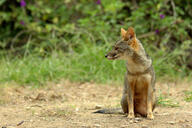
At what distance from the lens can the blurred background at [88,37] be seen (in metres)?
7.01

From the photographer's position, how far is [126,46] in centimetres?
401

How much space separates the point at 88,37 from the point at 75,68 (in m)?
0.99

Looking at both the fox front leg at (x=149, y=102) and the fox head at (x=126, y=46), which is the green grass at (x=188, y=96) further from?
the fox head at (x=126, y=46)

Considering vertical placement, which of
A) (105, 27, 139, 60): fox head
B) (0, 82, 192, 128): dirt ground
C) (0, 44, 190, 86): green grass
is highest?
(105, 27, 139, 60): fox head

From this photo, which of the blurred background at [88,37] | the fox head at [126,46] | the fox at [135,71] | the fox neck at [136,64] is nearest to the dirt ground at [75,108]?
the fox at [135,71]

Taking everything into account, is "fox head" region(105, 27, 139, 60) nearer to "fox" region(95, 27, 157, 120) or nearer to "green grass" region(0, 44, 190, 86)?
"fox" region(95, 27, 157, 120)

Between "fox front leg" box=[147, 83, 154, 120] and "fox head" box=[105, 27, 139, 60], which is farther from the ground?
"fox head" box=[105, 27, 139, 60]

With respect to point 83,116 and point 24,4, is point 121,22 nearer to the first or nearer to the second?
point 24,4

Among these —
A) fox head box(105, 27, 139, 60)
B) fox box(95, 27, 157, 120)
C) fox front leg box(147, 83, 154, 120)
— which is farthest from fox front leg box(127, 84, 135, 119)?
fox head box(105, 27, 139, 60)

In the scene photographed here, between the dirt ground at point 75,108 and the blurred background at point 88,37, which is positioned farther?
the blurred background at point 88,37

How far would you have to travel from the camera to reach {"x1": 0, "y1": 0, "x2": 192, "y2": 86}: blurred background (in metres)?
7.01

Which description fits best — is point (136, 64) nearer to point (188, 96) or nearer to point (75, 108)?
point (75, 108)

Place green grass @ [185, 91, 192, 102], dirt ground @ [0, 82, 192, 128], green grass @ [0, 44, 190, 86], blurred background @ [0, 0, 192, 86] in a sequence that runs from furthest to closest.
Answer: blurred background @ [0, 0, 192, 86] → green grass @ [0, 44, 190, 86] → green grass @ [185, 91, 192, 102] → dirt ground @ [0, 82, 192, 128]

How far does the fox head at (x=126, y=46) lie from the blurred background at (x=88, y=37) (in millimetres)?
2734
